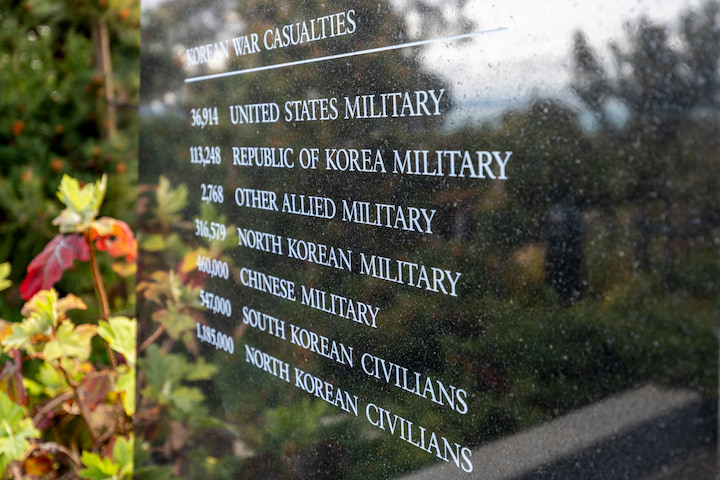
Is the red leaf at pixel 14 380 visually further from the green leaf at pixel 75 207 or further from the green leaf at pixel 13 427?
the green leaf at pixel 75 207

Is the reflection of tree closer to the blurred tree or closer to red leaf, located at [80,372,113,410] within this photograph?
red leaf, located at [80,372,113,410]

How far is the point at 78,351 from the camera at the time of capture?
2.31 meters

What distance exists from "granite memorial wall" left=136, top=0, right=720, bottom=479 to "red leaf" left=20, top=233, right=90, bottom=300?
0.35 meters

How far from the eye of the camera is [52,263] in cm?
245

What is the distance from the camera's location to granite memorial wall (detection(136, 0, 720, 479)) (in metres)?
1.17

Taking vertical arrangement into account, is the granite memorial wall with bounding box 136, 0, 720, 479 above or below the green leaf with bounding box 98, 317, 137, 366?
above

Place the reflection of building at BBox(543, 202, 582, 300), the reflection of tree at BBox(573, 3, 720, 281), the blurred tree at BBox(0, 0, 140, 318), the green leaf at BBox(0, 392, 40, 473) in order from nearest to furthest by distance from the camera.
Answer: the reflection of tree at BBox(573, 3, 720, 281) → the reflection of building at BBox(543, 202, 582, 300) → the green leaf at BBox(0, 392, 40, 473) → the blurred tree at BBox(0, 0, 140, 318)

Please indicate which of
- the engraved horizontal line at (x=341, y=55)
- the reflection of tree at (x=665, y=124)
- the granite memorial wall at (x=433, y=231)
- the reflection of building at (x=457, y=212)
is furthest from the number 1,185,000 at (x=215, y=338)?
the reflection of tree at (x=665, y=124)

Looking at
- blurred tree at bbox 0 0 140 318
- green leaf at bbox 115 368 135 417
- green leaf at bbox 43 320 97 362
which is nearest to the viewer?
green leaf at bbox 43 320 97 362

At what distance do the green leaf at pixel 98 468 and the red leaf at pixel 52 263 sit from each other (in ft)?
1.92

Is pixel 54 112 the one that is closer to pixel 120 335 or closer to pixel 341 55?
pixel 120 335

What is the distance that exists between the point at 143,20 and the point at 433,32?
62.1 inches

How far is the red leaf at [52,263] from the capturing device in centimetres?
239

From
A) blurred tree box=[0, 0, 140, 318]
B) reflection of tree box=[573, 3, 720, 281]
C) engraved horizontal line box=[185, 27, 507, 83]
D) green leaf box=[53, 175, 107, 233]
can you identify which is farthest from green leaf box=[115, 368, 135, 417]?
reflection of tree box=[573, 3, 720, 281]
